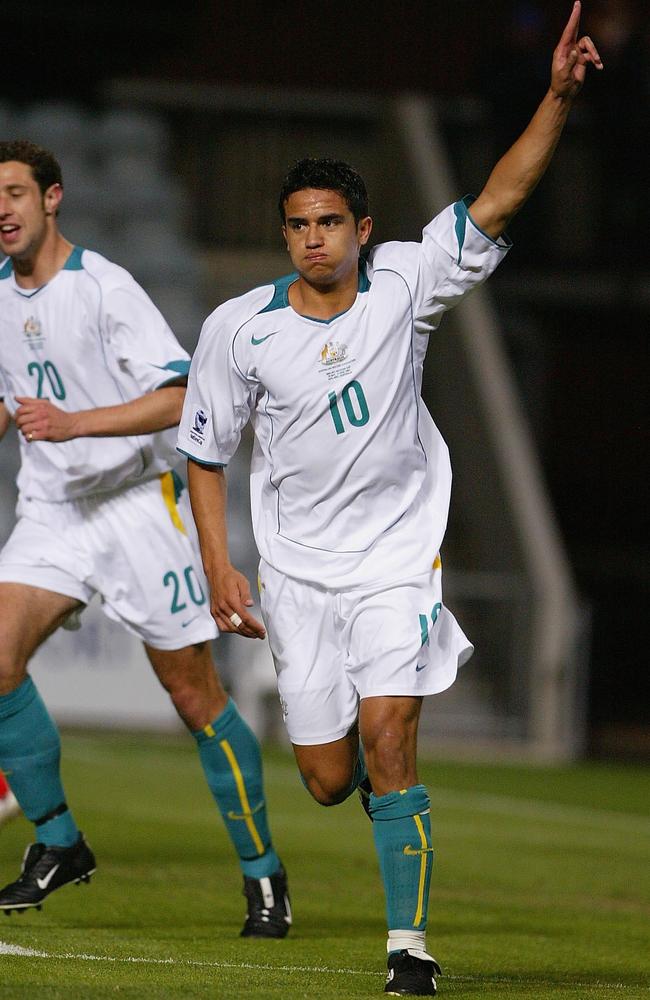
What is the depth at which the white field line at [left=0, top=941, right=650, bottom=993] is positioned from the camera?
16.0ft

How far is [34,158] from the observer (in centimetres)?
581

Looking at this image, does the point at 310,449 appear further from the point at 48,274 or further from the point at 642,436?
the point at 642,436

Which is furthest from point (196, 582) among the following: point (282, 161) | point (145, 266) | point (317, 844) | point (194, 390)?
point (282, 161)

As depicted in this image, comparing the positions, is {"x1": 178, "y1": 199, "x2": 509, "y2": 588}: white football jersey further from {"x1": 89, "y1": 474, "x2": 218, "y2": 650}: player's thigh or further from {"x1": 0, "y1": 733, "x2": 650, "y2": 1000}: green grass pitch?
{"x1": 0, "y1": 733, "x2": 650, "y2": 1000}: green grass pitch

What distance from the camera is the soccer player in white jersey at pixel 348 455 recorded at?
16.1ft

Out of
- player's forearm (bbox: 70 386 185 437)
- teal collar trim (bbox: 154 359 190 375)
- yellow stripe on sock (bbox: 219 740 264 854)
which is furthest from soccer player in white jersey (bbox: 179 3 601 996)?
yellow stripe on sock (bbox: 219 740 264 854)

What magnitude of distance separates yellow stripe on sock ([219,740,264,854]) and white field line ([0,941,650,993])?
965 millimetres

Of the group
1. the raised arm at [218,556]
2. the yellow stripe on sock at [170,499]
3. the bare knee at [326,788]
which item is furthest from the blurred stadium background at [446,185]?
the raised arm at [218,556]

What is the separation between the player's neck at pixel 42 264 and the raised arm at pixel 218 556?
1.15 m

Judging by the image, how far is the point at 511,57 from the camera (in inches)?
704

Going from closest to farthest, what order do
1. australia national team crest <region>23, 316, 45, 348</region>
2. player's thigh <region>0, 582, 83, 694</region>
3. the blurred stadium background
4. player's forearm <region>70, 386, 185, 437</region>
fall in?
player's forearm <region>70, 386, 185, 437</region>, player's thigh <region>0, 582, 83, 694</region>, australia national team crest <region>23, 316, 45, 348</region>, the blurred stadium background

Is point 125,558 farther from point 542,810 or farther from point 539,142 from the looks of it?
point 542,810

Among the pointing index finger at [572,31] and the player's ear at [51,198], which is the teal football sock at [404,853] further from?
Answer: the player's ear at [51,198]

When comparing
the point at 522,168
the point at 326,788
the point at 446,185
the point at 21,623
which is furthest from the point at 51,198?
the point at 446,185
